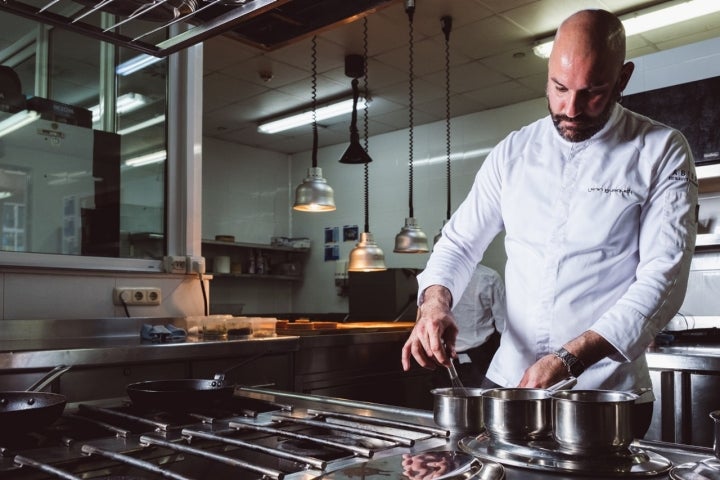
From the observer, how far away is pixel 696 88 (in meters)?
3.42

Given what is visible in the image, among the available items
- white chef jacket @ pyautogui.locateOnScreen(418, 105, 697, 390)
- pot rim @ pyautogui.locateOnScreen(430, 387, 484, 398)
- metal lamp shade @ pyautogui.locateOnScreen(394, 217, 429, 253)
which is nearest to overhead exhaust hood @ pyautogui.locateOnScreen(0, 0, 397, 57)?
white chef jacket @ pyautogui.locateOnScreen(418, 105, 697, 390)

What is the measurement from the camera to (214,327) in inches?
127

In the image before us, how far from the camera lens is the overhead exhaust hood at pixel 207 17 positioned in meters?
1.30

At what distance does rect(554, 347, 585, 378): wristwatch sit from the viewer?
3.99ft

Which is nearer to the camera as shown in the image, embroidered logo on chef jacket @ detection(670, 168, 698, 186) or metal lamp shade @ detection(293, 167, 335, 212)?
embroidered logo on chef jacket @ detection(670, 168, 698, 186)

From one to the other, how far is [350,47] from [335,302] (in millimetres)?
3698

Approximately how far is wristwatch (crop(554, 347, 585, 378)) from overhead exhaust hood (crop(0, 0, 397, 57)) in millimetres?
877

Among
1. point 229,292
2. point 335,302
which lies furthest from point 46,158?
point 335,302

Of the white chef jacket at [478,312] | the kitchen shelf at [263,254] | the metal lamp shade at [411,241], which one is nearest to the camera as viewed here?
the white chef jacket at [478,312]

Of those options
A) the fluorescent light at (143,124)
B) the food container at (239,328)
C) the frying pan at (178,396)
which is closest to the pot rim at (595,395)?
the frying pan at (178,396)

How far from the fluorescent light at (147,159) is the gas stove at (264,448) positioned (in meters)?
2.31

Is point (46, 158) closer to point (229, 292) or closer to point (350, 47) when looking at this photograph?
point (350, 47)

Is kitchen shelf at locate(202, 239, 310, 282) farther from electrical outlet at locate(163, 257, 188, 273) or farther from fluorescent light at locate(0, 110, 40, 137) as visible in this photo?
fluorescent light at locate(0, 110, 40, 137)

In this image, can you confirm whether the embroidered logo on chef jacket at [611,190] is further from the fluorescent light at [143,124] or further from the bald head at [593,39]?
the fluorescent light at [143,124]
